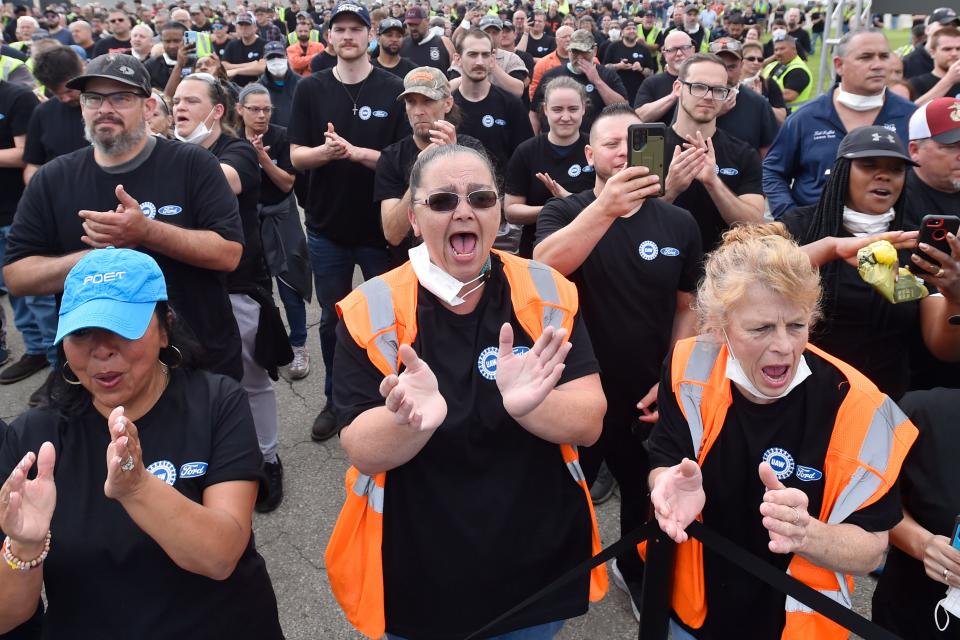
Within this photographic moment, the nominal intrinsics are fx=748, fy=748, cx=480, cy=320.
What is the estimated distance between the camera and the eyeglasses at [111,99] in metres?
3.05

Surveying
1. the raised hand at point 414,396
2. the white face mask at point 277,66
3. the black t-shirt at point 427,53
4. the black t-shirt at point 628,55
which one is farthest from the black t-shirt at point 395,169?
the black t-shirt at point 628,55

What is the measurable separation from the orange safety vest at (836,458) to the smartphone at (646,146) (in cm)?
116

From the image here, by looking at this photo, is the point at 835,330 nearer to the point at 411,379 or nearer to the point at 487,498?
the point at 487,498

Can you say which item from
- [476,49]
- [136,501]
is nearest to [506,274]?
[136,501]

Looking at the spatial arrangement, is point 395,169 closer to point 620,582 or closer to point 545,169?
point 545,169

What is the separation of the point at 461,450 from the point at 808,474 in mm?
932

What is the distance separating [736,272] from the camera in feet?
6.92

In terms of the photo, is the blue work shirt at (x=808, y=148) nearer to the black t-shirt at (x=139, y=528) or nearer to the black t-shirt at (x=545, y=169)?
the black t-shirt at (x=545, y=169)

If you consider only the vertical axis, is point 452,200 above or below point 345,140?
above

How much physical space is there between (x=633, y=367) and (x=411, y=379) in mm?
1601

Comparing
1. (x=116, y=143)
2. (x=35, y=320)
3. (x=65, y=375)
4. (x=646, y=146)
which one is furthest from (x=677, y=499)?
(x=35, y=320)

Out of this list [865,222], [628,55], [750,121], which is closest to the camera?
[865,222]

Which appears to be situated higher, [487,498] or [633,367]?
[487,498]

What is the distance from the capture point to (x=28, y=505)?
69.1 inches
